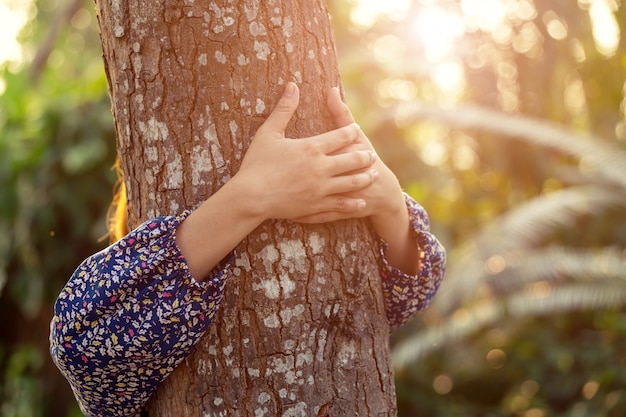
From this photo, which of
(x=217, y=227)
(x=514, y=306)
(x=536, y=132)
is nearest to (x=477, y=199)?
(x=536, y=132)

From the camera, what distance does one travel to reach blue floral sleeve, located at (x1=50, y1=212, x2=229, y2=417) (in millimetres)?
1271

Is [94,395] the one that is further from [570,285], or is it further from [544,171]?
[544,171]

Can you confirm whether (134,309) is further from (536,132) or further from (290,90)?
(536,132)

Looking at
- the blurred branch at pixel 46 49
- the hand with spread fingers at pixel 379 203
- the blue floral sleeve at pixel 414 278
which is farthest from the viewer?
the blurred branch at pixel 46 49

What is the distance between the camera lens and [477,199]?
7.35 metres

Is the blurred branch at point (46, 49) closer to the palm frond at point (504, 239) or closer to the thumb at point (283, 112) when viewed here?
the palm frond at point (504, 239)

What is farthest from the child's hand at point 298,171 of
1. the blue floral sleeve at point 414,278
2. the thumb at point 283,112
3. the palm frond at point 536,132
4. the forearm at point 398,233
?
the palm frond at point 536,132

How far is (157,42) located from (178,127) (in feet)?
0.60

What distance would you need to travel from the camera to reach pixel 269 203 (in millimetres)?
1300

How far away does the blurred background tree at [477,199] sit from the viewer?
4.28 meters

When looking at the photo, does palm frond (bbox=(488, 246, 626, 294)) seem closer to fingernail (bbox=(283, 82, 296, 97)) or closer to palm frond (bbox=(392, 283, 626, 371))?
palm frond (bbox=(392, 283, 626, 371))

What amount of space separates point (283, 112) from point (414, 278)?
517 millimetres

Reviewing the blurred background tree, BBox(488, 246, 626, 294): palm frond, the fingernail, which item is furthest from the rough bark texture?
BBox(488, 246, 626, 294): palm frond

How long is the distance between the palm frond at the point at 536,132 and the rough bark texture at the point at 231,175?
3.77 m
